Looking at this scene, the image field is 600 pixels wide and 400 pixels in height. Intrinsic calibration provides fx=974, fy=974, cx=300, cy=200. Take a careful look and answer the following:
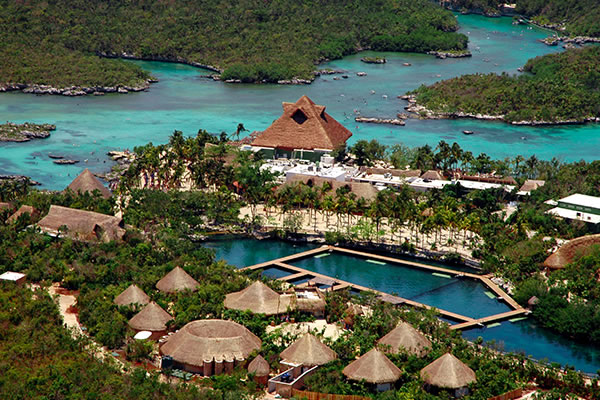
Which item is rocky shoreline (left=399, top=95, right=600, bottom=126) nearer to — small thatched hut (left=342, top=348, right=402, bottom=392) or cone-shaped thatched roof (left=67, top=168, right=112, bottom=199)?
cone-shaped thatched roof (left=67, top=168, right=112, bottom=199)

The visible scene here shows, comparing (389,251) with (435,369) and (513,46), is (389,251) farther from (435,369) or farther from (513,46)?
(513,46)

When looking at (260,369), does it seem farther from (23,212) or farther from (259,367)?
(23,212)

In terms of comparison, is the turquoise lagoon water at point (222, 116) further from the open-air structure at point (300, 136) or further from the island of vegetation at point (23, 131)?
the open-air structure at point (300, 136)

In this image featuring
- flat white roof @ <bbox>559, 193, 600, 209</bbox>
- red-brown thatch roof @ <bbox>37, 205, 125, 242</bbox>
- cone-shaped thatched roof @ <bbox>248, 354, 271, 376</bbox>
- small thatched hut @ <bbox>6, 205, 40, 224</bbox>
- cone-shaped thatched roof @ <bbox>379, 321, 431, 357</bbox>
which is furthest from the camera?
flat white roof @ <bbox>559, 193, 600, 209</bbox>

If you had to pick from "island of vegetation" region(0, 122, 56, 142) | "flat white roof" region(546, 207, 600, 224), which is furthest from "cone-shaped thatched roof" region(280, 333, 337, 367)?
"island of vegetation" region(0, 122, 56, 142)

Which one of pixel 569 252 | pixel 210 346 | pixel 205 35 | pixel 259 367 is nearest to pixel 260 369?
pixel 259 367
